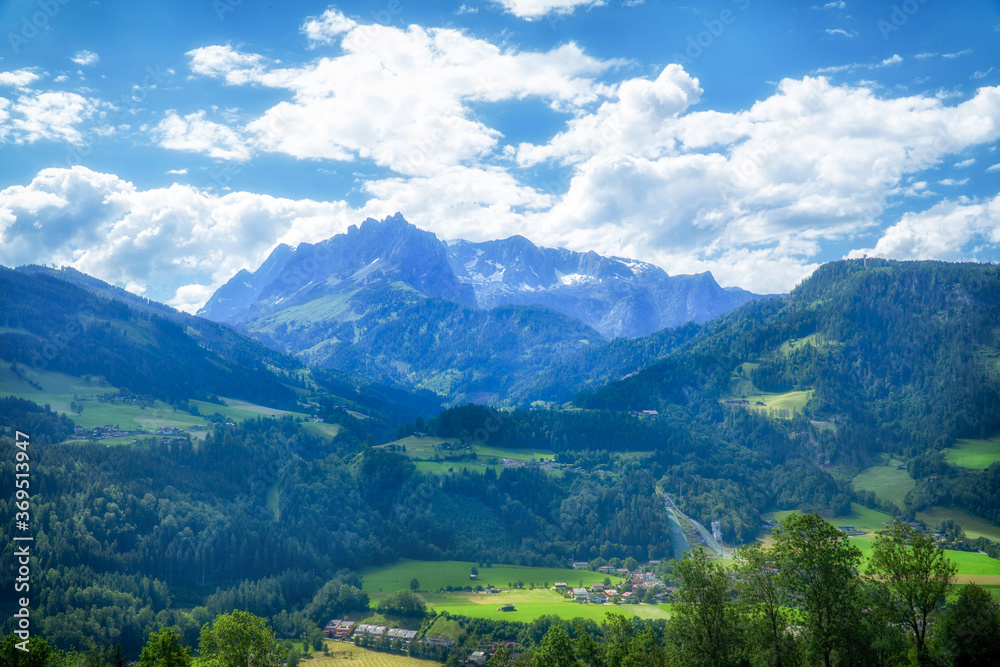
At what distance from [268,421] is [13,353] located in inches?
3172

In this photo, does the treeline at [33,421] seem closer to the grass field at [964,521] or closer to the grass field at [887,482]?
the grass field at [964,521]

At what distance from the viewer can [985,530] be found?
132500 millimetres

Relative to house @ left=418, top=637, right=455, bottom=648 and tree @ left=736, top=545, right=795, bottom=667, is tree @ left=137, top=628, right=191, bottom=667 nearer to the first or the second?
house @ left=418, top=637, right=455, bottom=648

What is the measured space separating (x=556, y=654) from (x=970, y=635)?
24.5 metres

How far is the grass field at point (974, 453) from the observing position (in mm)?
160125

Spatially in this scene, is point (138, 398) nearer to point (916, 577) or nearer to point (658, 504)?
point (658, 504)

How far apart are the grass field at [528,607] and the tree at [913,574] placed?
48.0 metres

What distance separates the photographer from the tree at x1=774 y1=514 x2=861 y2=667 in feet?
111

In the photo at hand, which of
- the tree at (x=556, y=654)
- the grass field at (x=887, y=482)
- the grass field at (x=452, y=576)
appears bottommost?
the grass field at (x=452, y=576)

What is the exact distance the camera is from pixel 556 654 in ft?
132

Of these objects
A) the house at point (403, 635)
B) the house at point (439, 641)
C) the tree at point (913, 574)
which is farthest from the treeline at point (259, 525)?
the tree at point (913, 574)

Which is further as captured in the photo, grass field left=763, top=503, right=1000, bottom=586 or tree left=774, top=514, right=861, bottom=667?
grass field left=763, top=503, right=1000, bottom=586

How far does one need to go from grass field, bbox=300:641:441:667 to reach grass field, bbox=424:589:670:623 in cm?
1237

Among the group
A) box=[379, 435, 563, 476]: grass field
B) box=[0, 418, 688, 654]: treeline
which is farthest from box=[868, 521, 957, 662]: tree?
box=[379, 435, 563, 476]: grass field
